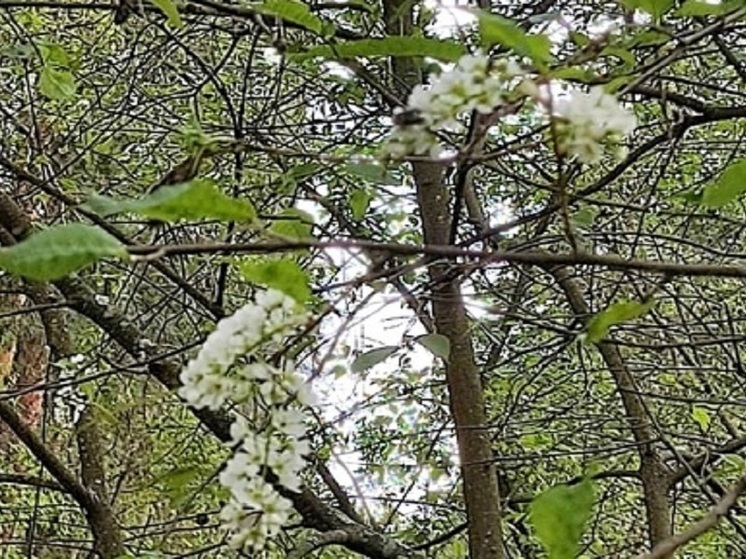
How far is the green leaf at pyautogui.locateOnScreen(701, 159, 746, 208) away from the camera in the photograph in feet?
2.05

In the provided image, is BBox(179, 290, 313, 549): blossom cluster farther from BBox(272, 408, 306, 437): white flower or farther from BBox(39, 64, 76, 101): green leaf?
BBox(39, 64, 76, 101): green leaf

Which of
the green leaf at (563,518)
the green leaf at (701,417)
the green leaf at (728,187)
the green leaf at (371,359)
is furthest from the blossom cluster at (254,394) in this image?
the green leaf at (701,417)

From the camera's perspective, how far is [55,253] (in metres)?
0.41

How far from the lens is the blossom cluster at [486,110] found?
46 centimetres

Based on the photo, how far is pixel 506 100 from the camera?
0.48 meters

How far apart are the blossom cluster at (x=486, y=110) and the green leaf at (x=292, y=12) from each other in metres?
0.21

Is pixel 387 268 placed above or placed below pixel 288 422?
above

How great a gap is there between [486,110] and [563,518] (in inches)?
8.3

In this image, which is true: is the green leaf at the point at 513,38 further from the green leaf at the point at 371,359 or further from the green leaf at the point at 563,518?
the green leaf at the point at 371,359

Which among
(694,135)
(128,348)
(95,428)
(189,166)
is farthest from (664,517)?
(189,166)

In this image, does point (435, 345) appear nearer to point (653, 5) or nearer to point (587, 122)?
point (653, 5)

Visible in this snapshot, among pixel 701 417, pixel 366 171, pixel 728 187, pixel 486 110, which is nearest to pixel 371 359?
pixel 366 171

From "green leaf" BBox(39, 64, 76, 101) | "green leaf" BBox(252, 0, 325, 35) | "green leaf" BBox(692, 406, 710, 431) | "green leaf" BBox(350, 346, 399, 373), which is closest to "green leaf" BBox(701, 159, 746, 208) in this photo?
"green leaf" BBox(252, 0, 325, 35)

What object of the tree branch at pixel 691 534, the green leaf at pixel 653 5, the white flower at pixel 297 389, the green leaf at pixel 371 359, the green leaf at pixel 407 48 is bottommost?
the tree branch at pixel 691 534
